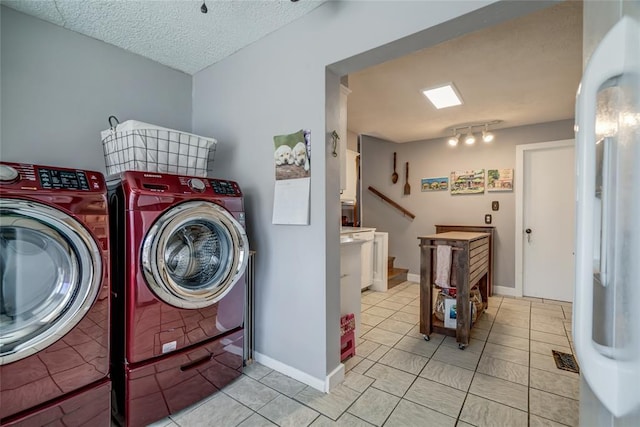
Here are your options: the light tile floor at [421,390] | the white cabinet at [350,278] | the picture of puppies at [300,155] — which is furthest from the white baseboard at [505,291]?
the picture of puppies at [300,155]

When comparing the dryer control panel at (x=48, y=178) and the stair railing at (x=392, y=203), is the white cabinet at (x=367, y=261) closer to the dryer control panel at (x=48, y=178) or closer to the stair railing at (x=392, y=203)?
the stair railing at (x=392, y=203)

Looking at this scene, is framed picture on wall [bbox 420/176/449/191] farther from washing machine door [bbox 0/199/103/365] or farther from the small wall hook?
washing machine door [bbox 0/199/103/365]

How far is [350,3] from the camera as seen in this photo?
62.3 inches

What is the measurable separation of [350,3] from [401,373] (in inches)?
89.4

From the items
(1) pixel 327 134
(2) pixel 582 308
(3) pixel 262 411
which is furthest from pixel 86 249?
(2) pixel 582 308

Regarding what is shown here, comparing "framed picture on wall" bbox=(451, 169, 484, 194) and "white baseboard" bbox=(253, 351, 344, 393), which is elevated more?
"framed picture on wall" bbox=(451, 169, 484, 194)

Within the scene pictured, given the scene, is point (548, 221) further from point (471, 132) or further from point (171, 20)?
point (171, 20)

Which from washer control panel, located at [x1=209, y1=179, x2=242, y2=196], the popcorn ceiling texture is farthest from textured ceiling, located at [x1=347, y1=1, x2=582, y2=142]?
washer control panel, located at [x1=209, y1=179, x2=242, y2=196]

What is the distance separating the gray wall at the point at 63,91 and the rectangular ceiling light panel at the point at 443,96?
2420 mm

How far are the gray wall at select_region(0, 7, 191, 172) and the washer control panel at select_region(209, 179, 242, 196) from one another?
99 centimetres

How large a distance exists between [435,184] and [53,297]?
4321 millimetres

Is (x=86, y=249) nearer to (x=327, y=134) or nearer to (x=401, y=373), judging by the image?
(x=327, y=134)

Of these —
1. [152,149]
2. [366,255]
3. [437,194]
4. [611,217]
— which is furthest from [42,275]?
[437,194]

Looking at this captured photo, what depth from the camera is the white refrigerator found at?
1.59 ft
